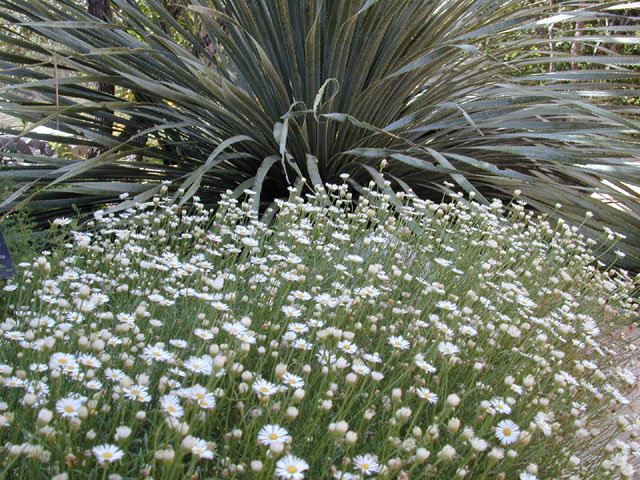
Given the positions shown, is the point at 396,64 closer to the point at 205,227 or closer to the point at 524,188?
the point at 524,188

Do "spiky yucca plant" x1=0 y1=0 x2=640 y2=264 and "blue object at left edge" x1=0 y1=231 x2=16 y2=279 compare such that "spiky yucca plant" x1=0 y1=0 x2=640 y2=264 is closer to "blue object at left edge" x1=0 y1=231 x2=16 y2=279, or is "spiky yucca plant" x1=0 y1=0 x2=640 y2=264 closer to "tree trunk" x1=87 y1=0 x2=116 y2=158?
"tree trunk" x1=87 y1=0 x2=116 y2=158

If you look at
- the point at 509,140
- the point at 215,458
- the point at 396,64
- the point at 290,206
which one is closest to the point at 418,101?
the point at 396,64

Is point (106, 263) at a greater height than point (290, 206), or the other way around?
point (290, 206)

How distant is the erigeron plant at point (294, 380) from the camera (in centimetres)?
112

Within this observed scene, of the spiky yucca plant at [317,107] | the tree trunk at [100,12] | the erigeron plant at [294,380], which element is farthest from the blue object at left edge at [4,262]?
the tree trunk at [100,12]

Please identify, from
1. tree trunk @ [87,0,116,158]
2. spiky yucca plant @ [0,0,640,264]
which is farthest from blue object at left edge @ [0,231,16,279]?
tree trunk @ [87,0,116,158]

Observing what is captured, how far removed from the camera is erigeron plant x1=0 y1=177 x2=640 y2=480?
1.12 metres

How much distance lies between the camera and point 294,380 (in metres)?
1.25

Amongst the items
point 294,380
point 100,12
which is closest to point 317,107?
point 100,12

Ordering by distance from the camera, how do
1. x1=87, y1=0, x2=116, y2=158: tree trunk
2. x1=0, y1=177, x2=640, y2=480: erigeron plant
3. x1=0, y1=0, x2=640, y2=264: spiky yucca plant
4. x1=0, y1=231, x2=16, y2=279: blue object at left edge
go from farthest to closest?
x1=87, y1=0, x2=116, y2=158: tree trunk < x1=0, y1=0, x2=640, y2=264: spiky yucca plant < x1=0, y1=231, x2=16, y2=279: blue object at left edge < x1=0, y1=177, x2=640, y2=480: erigeron plant

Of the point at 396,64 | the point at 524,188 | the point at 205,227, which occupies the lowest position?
the point at 205,227

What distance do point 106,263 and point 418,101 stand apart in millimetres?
2371

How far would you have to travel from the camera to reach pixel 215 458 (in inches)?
50.5

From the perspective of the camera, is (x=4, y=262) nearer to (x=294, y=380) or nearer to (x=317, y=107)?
(x=294, y=380)
